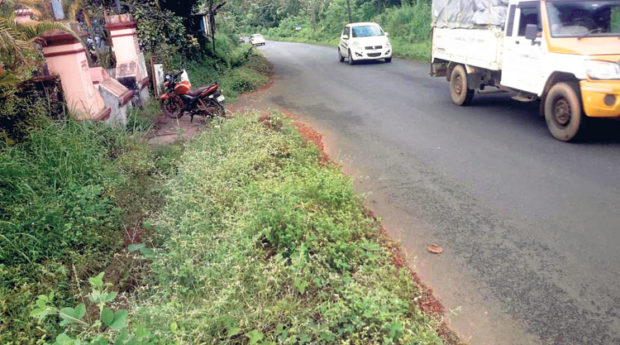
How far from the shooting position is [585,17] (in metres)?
7.68

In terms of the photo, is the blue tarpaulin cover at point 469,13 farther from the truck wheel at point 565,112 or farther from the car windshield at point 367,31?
the car windshield at point 367,31

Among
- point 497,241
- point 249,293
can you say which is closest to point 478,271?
point 497,241

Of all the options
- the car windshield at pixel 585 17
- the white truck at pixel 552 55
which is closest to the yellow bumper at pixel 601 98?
the white truck at pixel 552 55

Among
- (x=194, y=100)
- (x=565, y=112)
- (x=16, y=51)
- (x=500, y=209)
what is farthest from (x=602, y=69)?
(x=16, y=51)

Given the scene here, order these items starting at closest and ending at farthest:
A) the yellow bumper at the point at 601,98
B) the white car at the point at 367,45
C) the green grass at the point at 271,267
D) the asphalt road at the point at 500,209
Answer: the green grass at the point at 271,267 → the asphalt road at the point at 500,209 → the yellow bumper at the point at 601,98 → the white car at the point at 367,45

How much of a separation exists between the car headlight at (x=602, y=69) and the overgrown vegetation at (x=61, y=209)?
6.27 meters

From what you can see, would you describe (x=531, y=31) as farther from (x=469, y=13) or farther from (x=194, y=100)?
(x=194, y=100)

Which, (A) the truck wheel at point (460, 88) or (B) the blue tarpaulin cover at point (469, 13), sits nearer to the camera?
(B) the blue tarpaulin cover at point (469, 13)

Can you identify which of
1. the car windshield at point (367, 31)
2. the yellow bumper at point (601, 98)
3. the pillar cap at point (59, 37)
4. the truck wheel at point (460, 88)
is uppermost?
the pillar cap at point (59, 37)

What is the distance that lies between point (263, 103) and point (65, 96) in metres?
6.01

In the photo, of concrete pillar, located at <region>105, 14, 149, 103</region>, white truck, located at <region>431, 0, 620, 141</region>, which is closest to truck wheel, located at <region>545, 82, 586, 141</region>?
white truck, located at <region>431, 0, 620, 141</region>

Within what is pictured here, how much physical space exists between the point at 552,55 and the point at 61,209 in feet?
24.0

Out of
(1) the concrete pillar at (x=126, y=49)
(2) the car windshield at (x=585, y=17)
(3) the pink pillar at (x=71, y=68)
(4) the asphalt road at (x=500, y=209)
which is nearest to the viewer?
(4) the asphalt road at (x=500, y=209)

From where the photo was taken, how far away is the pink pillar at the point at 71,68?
268 inches
